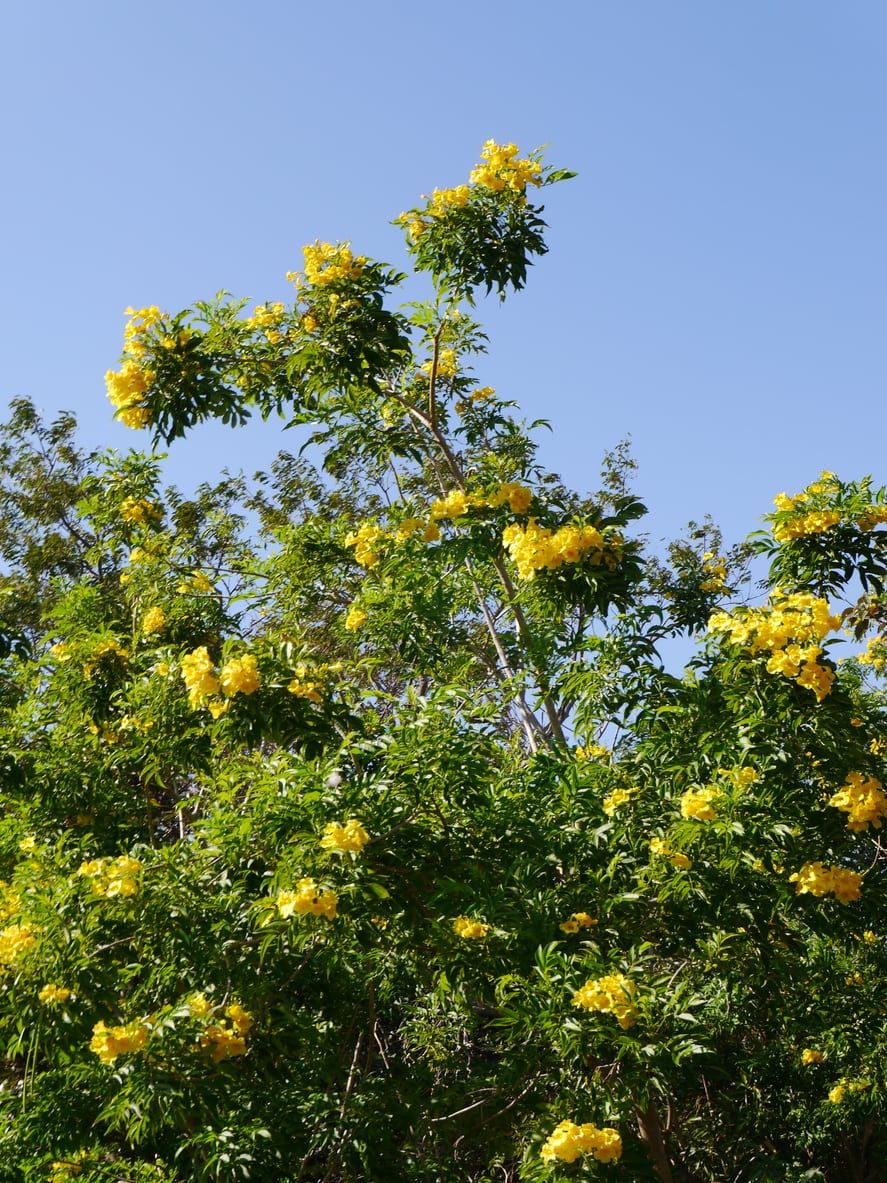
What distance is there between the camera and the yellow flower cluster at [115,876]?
11.4ft

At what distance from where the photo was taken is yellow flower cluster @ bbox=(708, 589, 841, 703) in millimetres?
3309

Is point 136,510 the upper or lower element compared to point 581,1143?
upper

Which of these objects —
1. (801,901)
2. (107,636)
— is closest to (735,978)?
(801,901)

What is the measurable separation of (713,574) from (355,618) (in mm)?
2766

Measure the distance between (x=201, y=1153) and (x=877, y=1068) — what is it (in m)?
3.93

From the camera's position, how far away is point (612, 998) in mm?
3209

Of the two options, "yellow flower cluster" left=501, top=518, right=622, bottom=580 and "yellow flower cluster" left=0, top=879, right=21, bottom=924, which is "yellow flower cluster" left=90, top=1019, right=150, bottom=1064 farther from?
"yellow flower cluster" left=501, top=518, right=622, bottom=580

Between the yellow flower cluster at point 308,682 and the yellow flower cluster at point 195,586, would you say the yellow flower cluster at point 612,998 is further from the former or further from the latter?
the yellow flower cluster at point 195,586

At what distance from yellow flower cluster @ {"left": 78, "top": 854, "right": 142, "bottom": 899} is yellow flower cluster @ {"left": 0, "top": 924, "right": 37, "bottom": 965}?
0.25 m

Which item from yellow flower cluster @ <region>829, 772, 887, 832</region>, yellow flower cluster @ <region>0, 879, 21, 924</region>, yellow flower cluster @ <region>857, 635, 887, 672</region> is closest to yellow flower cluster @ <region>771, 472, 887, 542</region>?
yellow flower cluster @ <region>829, 772, 887, 832</region>

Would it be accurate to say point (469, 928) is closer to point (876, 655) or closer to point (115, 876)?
point (115, 876)

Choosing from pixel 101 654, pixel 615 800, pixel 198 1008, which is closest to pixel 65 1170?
pixel 198 1008

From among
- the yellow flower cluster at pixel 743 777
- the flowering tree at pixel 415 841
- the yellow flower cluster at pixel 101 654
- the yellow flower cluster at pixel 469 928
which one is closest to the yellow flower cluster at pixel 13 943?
the flowering tree at pixel 415 841

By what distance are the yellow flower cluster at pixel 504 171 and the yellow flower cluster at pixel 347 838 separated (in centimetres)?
309
